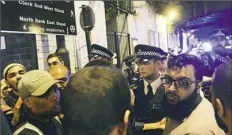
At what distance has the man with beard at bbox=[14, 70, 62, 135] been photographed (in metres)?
1.33

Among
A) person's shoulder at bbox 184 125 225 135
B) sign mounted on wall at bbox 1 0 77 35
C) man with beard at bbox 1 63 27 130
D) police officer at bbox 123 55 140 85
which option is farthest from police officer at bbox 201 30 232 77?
sign mounted on wall at bbox 1 0 77 35

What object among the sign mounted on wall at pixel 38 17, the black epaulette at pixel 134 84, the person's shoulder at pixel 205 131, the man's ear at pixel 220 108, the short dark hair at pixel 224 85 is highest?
the sign mounted on wall at pixel 38 17

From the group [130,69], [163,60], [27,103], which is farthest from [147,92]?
[27,103]

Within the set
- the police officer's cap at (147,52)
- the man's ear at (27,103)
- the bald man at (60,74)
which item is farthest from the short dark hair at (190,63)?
the bald man at (60,74)

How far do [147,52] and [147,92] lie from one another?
0.98ft

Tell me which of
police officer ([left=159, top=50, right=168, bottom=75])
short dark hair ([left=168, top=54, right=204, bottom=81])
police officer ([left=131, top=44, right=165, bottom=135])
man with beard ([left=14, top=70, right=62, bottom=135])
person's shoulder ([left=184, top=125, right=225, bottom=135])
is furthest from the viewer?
police officer ([left=159, top=50, right=168, bottom=75])

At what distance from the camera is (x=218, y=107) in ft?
2.91

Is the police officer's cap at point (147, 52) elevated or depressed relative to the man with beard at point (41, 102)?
elevated

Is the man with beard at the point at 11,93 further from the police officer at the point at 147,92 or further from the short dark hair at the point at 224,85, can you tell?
the short dark hair at the point at 224,85

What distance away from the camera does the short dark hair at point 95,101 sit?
776 mm

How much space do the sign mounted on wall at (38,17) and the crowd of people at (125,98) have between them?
0.30 meters

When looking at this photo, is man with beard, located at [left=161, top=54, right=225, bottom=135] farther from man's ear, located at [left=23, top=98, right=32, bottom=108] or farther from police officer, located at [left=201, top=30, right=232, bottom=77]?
man's ear, located at [left=23, top=98, right=32, bottom=108]

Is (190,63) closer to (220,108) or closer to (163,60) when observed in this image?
(163,60)

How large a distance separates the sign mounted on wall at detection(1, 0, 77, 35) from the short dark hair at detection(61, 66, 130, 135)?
1.27 m
